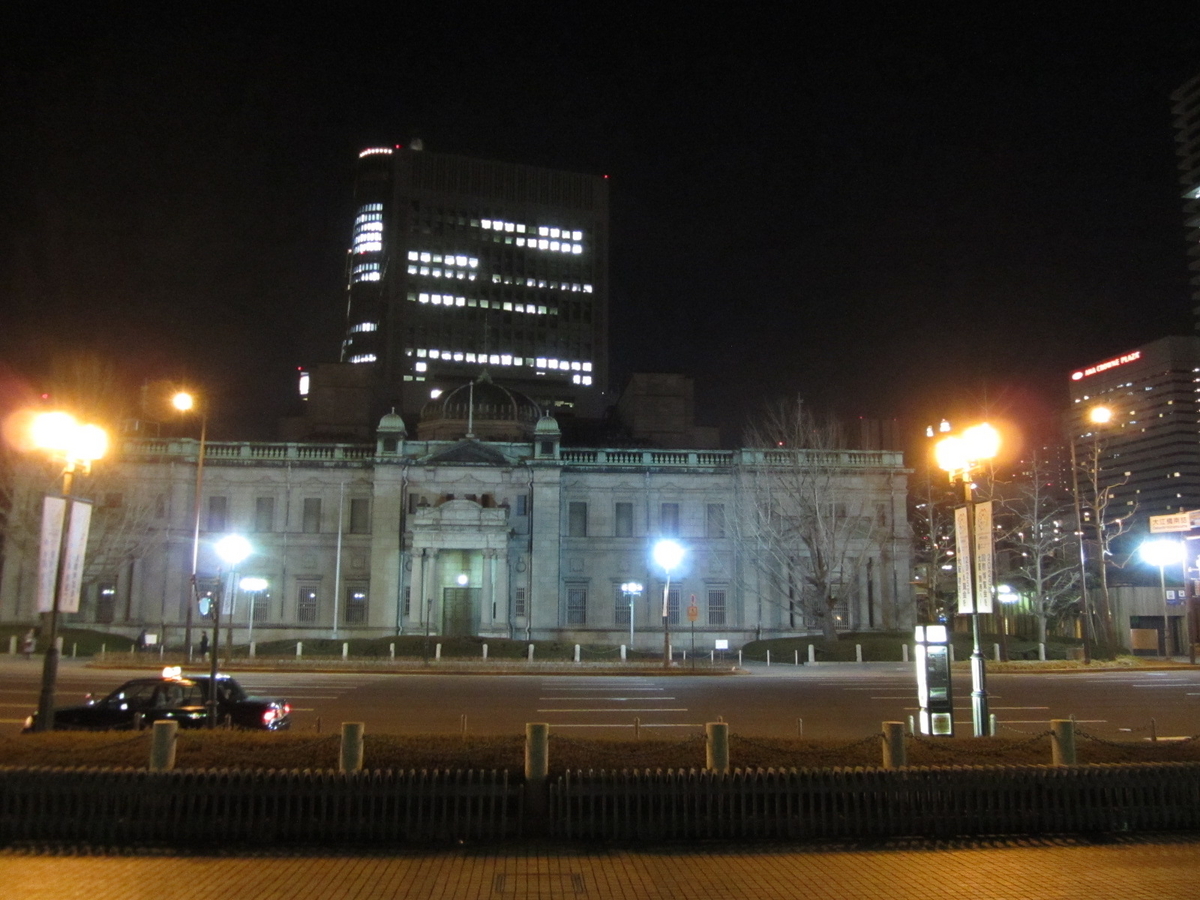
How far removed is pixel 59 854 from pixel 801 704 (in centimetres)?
2003

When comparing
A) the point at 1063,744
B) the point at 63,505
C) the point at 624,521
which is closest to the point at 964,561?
the point at 1063,744

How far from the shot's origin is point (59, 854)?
10.7m

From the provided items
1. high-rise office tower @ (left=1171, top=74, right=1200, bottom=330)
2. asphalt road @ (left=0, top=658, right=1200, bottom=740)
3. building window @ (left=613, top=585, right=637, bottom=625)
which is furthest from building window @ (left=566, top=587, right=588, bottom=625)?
high-rise office tower @ (left=1171, top=74, right=1200, bottom=330)

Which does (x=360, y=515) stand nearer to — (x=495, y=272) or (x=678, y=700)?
(x=678, y=700)

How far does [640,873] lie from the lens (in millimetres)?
10180

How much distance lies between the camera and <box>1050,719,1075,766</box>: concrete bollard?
1252cm

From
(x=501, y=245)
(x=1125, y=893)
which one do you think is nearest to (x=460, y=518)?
(x=1125, y=893)

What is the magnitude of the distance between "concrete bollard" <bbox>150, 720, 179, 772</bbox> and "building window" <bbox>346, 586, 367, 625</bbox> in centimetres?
4690

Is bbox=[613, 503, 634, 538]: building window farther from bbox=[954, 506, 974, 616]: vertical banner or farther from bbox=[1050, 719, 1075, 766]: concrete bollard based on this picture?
bbox=[1050, 719, 1075, 766]: concrete bollard

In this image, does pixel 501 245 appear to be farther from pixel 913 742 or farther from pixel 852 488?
pixel 913 742

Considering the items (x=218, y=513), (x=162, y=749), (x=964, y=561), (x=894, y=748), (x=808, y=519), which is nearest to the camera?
(x=162, y=749)

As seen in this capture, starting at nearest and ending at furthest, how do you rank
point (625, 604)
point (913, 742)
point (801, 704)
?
point (913, 742)
point (801, 704)
point (625, 604)

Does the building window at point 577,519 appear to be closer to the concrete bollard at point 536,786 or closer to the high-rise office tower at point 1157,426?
the concrete bollard at point 536,786

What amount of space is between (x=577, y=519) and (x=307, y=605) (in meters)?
18.4
